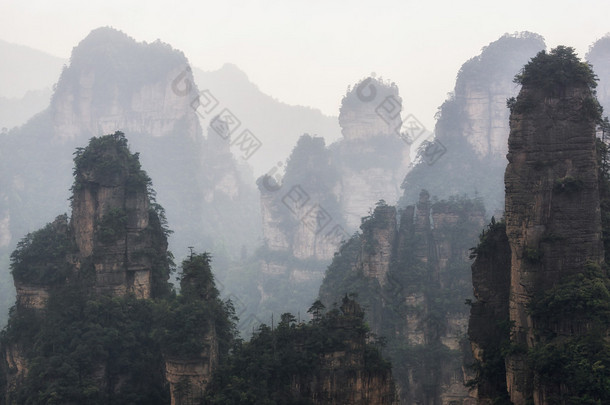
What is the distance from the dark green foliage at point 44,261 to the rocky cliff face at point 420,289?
58.6ft

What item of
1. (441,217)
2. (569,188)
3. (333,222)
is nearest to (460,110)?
(333,222)

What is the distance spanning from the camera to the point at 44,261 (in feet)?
101

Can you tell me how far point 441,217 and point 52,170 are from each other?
65992 mm

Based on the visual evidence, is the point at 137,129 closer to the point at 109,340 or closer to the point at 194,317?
the point at 109,340

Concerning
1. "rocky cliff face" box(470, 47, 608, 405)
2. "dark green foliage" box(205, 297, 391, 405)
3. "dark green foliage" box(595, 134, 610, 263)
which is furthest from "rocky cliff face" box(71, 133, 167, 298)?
"dark green foliage" box(595, 134, 610, 263)

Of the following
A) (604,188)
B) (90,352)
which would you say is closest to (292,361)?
(90,352)

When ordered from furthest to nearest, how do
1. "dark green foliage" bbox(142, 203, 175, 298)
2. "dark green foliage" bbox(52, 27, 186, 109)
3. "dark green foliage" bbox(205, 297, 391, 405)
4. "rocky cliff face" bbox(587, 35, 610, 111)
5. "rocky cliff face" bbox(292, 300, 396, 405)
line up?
1. "dark green foliage" bbox(52, 27, 186, 109)
2. "rocky cliff face" bbox(587, 35, 610, 111)
3. "dark green foliage" bbox(142, 203, 175, 298)
4. "rocky cliff face" bbox(292, 300, 396, 405)
5. "dark green foliage" bbox(205, 297, 391, 405)

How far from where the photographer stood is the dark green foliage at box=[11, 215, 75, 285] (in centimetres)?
3047

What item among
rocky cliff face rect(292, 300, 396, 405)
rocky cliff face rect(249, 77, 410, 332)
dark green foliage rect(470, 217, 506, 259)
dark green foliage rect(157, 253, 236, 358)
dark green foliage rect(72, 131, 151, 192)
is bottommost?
rocky cliff face rect(292, 300, 396, 405)

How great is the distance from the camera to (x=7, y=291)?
225ft

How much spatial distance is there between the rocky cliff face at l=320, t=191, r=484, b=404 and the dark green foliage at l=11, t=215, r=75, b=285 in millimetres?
17855

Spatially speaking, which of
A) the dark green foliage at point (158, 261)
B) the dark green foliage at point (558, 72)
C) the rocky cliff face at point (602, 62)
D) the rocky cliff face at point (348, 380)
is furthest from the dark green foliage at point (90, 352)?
the rocky cliff face at point (602, 62)

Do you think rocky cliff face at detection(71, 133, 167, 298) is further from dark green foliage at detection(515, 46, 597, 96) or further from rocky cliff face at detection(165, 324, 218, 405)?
dark green foliage at detection(515, 46, 597, 96)

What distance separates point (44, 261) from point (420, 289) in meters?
22.5
